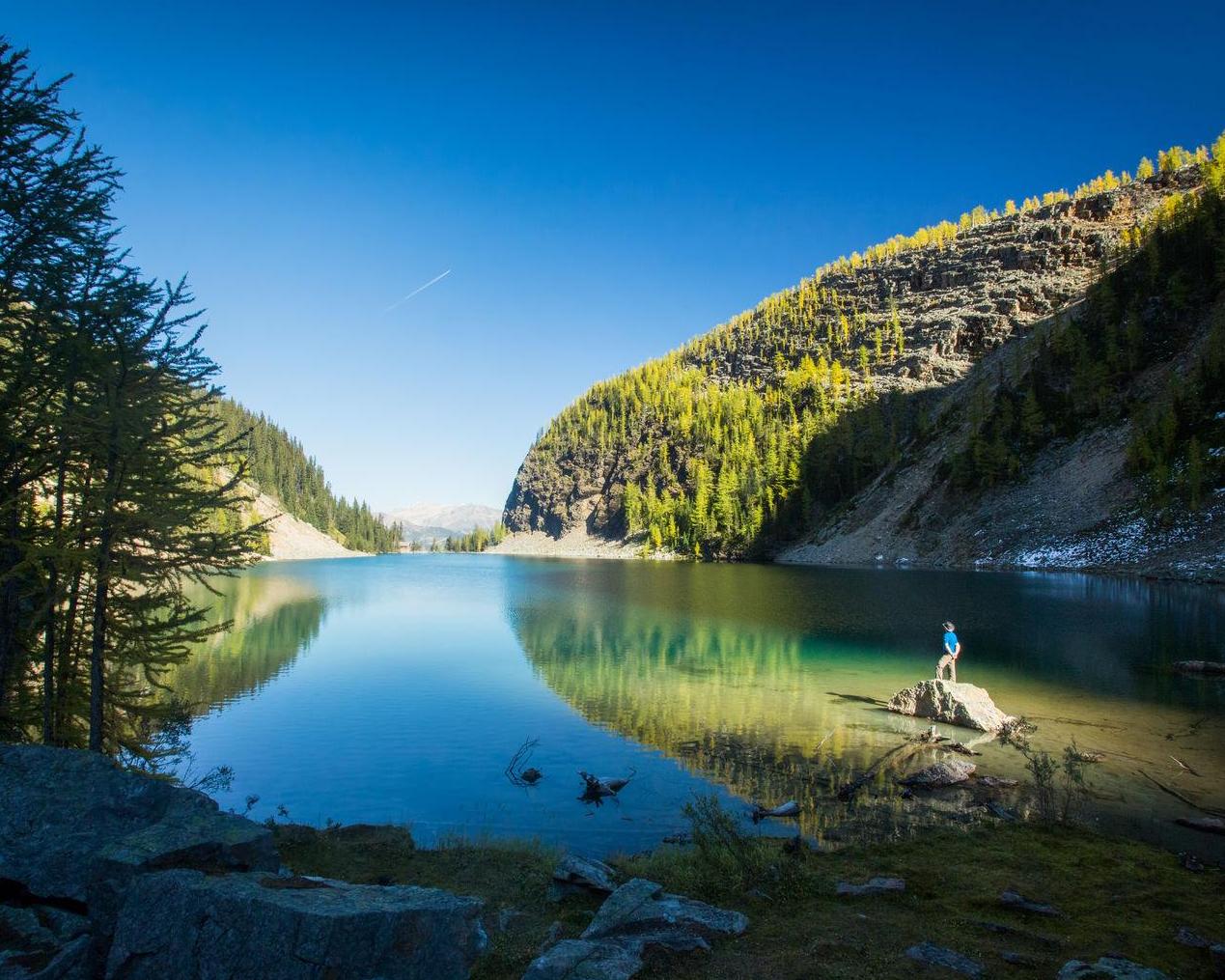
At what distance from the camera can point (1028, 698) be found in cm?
2262

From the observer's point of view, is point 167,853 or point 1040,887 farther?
point 1040,887

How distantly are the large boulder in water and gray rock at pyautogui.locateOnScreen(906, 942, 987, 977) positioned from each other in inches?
582

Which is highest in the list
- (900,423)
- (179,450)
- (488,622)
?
(900,423)

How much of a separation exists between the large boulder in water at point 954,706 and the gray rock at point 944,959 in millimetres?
14783

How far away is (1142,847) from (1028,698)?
1333cm

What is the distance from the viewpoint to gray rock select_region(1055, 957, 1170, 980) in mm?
5730

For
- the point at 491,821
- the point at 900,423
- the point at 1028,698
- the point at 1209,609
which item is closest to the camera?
the point at 491,821

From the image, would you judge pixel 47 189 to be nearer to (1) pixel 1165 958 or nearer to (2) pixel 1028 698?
(1) pixel 1165 958

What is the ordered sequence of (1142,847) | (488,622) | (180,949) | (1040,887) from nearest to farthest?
(180,949)
(1040,887)
(1142,847)
(488,622)

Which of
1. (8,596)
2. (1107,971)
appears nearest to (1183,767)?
(1107,971)

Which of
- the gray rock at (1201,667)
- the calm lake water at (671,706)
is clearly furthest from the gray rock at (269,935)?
the gray rock at (1201,667)

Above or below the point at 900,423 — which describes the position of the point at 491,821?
below

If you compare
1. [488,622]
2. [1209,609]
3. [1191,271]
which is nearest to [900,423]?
[1191,271]

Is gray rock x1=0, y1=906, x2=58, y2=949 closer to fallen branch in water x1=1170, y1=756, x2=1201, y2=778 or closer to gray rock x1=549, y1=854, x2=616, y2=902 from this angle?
gray rock x1=549, y1=854, x2=616, y2=902
